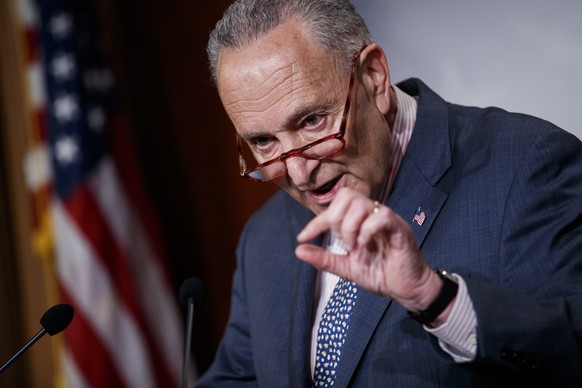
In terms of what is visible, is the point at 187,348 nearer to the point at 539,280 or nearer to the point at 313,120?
the point at 313,120

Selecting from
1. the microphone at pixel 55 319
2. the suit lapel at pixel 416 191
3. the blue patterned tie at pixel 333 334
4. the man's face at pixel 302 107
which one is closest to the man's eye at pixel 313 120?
the man's face at pixel 302 107

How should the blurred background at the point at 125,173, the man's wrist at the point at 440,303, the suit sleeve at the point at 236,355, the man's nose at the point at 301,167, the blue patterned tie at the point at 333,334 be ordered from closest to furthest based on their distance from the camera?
the man's wrist at the point at 440,303
the man's nose at the point at 301,167
the blue patterned tie at the point at 333,334
the suit sleeve at the point at 236,355
the blurred background at the point at 125,173

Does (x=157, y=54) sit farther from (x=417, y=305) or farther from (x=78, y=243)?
(x=417, y=305)

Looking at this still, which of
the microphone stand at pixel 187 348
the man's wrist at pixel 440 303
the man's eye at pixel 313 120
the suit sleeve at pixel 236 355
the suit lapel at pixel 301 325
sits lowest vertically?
the suit sleeve at pixel 236 355

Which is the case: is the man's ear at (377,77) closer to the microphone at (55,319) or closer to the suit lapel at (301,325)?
the suit lapel at (301,325)

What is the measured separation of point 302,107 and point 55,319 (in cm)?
73

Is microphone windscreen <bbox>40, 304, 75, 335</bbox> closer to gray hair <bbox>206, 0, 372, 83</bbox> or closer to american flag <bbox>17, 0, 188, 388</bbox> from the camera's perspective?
gray hair <bbox>206, 0, 372, 83</bbox>

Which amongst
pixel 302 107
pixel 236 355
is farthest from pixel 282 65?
pixel 236 355

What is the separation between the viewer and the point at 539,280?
1.43 m

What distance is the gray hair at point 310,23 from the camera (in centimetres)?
163

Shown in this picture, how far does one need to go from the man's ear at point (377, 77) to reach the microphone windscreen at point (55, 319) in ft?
2.92

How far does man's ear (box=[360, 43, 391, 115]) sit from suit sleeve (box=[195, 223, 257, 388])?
2.58ft

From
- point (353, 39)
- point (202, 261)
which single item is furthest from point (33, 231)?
point (353, 39)

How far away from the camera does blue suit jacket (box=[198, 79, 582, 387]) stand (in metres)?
1.30
